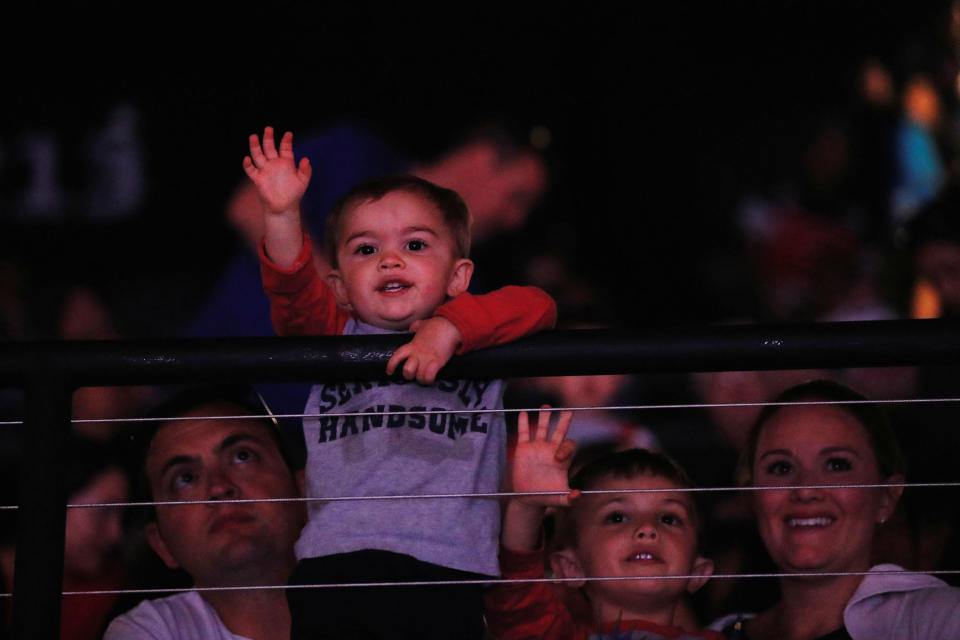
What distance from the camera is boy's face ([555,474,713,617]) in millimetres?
1699

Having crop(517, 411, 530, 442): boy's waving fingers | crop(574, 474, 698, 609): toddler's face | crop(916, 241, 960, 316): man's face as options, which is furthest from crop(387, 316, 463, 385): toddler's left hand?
crop(916, 241, 960, 316): man's face

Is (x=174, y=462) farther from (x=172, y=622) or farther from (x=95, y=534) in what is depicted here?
(x=95, y=534)

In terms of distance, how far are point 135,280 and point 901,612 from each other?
178 centimetres

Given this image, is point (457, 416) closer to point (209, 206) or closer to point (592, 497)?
point (592, 497)

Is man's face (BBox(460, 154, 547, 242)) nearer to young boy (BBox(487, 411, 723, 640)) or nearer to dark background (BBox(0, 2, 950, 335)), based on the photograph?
dark background (BBox(0, 2, 950, 335))

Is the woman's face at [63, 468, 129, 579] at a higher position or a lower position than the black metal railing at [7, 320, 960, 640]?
higher

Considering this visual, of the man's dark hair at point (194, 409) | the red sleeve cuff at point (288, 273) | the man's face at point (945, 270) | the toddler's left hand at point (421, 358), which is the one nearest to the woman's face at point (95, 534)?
the man's dark hair at point (194, 409)

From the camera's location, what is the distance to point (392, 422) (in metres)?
1.46

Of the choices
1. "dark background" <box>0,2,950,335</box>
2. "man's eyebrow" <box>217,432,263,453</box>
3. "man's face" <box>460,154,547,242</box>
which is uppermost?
"dark background" <box>0,2,950,335</box>

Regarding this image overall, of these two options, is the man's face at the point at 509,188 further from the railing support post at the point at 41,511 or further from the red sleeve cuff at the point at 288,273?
the railing support post at the point at 41,511

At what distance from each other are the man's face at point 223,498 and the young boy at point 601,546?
1.46 feet

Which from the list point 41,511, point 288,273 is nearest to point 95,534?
point 288,273

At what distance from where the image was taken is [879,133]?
2730mm

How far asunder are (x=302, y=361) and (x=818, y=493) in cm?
93
